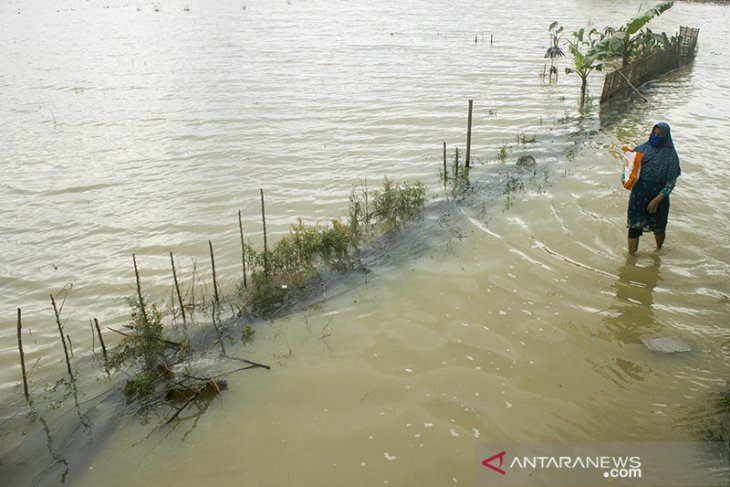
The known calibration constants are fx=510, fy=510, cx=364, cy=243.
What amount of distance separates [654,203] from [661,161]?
56cm

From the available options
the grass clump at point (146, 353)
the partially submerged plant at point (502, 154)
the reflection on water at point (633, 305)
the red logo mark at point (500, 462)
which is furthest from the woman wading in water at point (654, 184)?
the grass clump at point (146, 353)

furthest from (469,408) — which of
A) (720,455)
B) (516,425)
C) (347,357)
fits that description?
(720,455)

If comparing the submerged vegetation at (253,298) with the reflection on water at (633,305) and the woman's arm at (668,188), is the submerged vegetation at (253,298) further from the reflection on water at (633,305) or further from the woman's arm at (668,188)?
the woman's arm at (668,188)

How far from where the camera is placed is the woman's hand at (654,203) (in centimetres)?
679

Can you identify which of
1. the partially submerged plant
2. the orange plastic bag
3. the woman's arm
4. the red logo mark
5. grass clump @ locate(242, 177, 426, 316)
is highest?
the orange plastic bag

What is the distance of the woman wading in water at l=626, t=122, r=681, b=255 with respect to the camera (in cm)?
671

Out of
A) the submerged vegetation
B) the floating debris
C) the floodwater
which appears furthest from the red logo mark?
the submerged vegetation

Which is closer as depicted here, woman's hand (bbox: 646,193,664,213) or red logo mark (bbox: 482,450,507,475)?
red logo mark (bbox: 482,450,507,475)

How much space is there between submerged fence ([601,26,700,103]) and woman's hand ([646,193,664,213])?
937 centimetres

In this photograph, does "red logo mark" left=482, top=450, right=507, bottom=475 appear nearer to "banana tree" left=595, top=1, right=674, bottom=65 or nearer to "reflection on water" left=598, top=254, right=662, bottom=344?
"reflection on water" left=598, top=254, right=662, bottom=344

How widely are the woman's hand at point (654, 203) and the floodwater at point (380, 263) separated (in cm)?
93

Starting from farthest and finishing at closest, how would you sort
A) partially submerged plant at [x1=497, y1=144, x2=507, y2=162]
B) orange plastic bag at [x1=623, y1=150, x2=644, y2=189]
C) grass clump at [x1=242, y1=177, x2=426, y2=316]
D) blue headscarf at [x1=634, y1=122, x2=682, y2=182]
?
partially submerged plant at [x1=497, y1=144, x2=507, y2=162], grass clump at [x1=242, y1=177, x2=426, y2=316], orange plastic bag at [x1=623, y1=150, x2=644, y2=189], blue headscarf at [x1=634, y1=122, x2=682, y2=182]

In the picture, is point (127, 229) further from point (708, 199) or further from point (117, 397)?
point (708, 199)

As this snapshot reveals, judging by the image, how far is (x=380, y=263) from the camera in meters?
7.80
